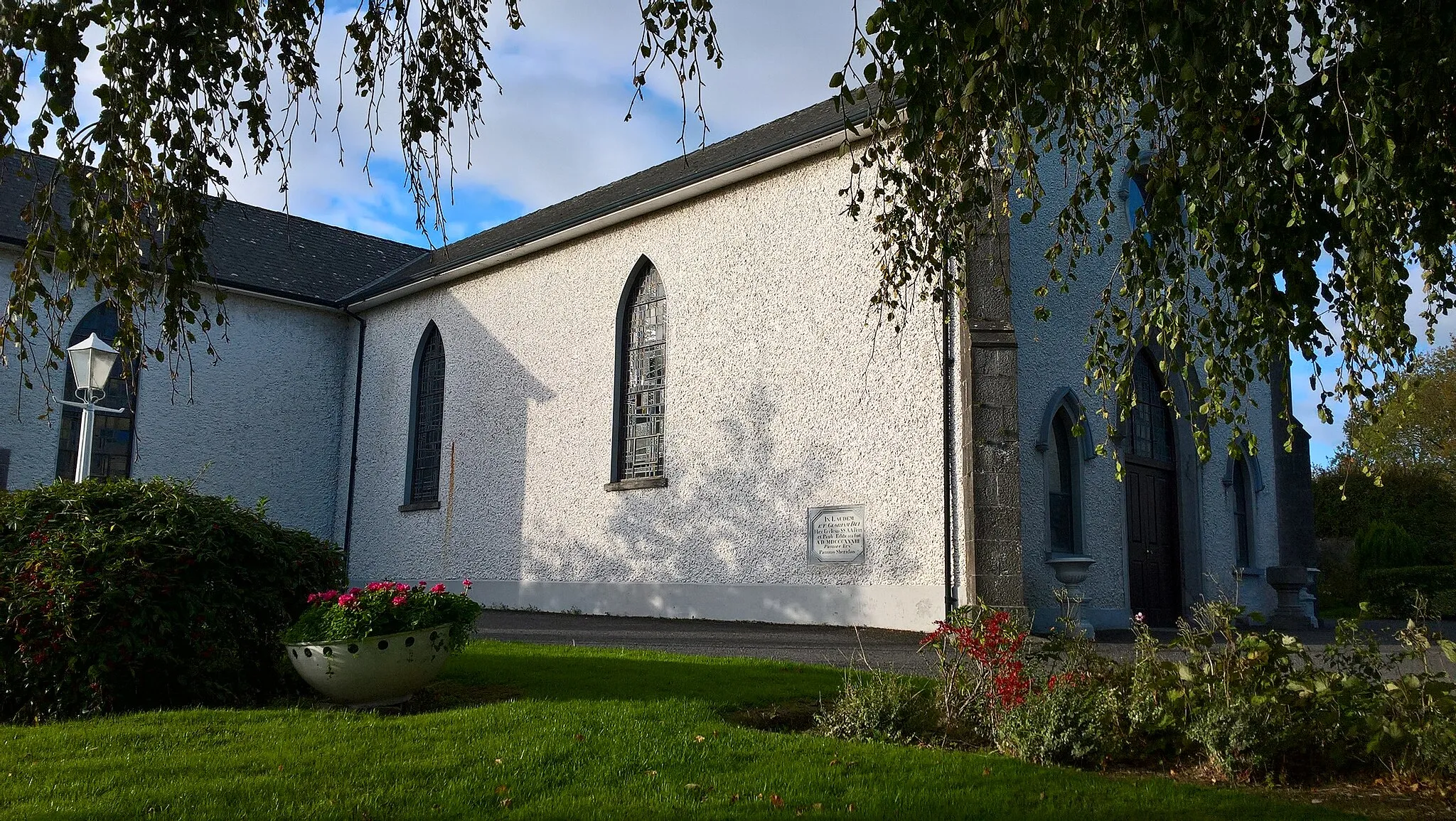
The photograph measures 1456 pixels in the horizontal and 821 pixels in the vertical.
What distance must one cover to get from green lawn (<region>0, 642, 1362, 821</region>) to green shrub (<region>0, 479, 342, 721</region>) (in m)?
0.41

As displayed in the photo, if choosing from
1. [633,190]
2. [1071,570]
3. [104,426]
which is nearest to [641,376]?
[633,190]

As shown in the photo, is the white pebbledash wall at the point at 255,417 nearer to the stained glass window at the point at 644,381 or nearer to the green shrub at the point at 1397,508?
the stained glass window at the point at 644,381

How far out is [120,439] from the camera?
17.6m

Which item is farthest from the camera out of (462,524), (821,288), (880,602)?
(462,524)

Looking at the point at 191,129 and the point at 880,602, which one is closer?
the point at 191,129

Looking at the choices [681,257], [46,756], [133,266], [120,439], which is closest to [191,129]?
[133,266]

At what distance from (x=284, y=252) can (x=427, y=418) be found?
18.4ft

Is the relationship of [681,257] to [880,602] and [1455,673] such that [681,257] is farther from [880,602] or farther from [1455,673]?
[1455,673]

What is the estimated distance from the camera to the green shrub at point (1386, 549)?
22797 mm

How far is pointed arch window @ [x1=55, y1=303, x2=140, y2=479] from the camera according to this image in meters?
16.8

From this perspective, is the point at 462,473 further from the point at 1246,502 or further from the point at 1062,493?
the point at 1246,502

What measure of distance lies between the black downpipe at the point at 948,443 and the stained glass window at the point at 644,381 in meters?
4.56

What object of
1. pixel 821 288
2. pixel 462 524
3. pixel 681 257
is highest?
pixel 681 257

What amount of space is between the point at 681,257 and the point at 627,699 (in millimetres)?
8835
